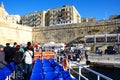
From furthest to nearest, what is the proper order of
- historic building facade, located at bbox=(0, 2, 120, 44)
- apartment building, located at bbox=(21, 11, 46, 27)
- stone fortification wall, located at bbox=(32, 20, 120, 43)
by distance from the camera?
apartment building, located at bbox=(21, 11, 46, 27) < historic building facade, located at bbox=(0, 2, 120, 44) < stone fortification wall, located at bbox=(32, 20, 120, 43)

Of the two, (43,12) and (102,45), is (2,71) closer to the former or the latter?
(102,45)

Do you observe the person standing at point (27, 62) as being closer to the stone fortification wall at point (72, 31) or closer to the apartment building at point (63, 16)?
the stone fortification wall at point (72, 31)

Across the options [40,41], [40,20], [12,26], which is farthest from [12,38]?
[40,20]

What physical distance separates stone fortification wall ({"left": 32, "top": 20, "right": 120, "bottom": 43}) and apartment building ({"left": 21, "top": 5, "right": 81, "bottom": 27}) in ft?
44.3

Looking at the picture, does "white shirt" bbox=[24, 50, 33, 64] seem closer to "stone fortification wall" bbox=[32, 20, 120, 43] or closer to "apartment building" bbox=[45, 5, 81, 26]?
"stone fortification wall" bbox=[32, 20, 120, 43]

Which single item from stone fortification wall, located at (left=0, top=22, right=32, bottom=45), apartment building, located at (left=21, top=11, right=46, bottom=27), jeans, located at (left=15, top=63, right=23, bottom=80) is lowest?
jeans, located at (left=15, top=63, right=23, bottom=80)

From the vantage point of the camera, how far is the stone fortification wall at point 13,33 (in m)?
48.4

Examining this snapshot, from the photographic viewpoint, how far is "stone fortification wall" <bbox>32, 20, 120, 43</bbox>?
47.8 meters

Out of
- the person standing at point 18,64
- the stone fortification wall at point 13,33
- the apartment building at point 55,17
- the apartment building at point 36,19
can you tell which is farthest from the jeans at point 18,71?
the apartment building at point 36,19

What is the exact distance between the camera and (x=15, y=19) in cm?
9269

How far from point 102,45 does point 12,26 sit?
69.9 ft

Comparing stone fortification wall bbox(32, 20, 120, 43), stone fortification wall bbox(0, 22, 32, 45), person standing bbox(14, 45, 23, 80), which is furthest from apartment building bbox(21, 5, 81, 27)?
person standing bbox(14, 45, 23, 80)

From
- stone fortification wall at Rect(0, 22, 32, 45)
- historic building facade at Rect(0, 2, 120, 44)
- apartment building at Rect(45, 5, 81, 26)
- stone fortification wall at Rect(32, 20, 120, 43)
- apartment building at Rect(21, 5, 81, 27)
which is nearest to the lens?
stone fortification wall at Rect(32, 20, 120, 43)

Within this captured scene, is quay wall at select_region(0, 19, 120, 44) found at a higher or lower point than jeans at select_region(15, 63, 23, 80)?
higher
